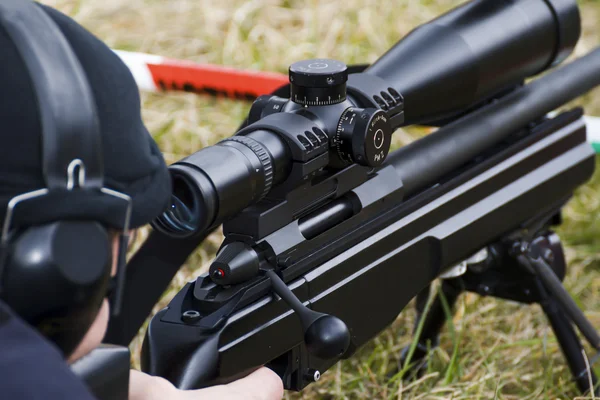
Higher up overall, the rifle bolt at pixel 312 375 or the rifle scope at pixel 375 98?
the rifle scope at pixel 375 98

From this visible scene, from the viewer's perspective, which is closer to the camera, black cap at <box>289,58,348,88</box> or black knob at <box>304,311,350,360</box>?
black knob at <box>304,311,350,360</box>

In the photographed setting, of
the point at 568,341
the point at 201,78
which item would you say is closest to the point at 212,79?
the point at 201,78

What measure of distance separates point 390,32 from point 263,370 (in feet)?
10.6

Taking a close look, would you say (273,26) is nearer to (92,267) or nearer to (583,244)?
(583,244)

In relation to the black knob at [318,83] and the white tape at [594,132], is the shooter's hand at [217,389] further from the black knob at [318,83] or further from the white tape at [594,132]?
the white tape at [594,132]

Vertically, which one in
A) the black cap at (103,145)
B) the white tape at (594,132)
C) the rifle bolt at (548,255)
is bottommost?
the rifle bolt at (548,255)

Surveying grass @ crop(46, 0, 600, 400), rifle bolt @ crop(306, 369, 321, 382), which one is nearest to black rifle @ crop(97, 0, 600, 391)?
rifle bolt @ crop(306, 369, 321, 382)

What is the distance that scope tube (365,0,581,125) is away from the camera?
205cm

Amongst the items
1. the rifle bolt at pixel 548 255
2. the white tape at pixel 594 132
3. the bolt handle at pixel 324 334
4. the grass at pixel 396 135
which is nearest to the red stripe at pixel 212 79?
the grass at pixel 396 135

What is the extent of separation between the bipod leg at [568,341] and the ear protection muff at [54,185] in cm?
159

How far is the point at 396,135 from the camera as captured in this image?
3.90 meters

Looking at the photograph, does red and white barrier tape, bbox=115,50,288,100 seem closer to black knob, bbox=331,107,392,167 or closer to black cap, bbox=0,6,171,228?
black knob, bbox=331,107,392,167

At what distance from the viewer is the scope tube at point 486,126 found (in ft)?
6.60

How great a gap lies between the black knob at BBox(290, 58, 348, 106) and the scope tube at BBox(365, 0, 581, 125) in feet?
0.98
